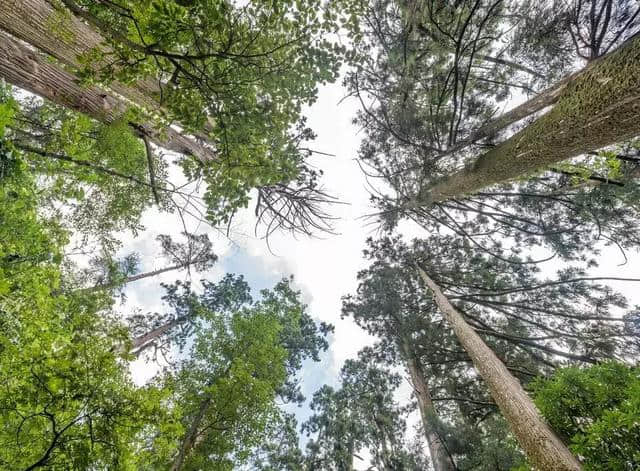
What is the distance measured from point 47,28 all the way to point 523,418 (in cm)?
638

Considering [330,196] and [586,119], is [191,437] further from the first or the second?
[586,119]

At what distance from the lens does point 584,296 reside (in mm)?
6473

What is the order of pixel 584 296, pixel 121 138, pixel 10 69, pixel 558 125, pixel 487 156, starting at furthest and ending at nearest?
pixel 584 296 → pixel 121 138 → pixel 487 156 → pixel 10 69 → pixel 558 125

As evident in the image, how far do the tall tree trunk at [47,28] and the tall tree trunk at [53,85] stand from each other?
11.7 inches

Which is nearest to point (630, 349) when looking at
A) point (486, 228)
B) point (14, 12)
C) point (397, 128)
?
point (486, 228)

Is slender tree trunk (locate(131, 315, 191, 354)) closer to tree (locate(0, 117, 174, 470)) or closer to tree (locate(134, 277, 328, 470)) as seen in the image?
tree (locate(134, 277, 328, 470))

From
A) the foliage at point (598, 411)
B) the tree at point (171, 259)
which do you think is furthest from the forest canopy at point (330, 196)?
the tree at point (171, 259)

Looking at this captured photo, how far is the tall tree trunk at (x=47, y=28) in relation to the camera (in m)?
2.18

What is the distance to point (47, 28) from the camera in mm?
2357

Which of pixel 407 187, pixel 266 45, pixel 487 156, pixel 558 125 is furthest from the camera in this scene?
pixel 407 187

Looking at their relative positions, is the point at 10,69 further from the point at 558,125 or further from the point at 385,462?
Result: the point at 385,462

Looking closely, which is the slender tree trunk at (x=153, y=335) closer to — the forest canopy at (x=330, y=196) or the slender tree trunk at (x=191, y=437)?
the forest canopy at (x=330, y=196)

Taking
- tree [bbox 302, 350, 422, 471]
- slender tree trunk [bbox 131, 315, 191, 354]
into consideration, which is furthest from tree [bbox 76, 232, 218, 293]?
tree [bbox 302, 350, 422, 471]

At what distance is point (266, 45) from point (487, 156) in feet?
9.60
